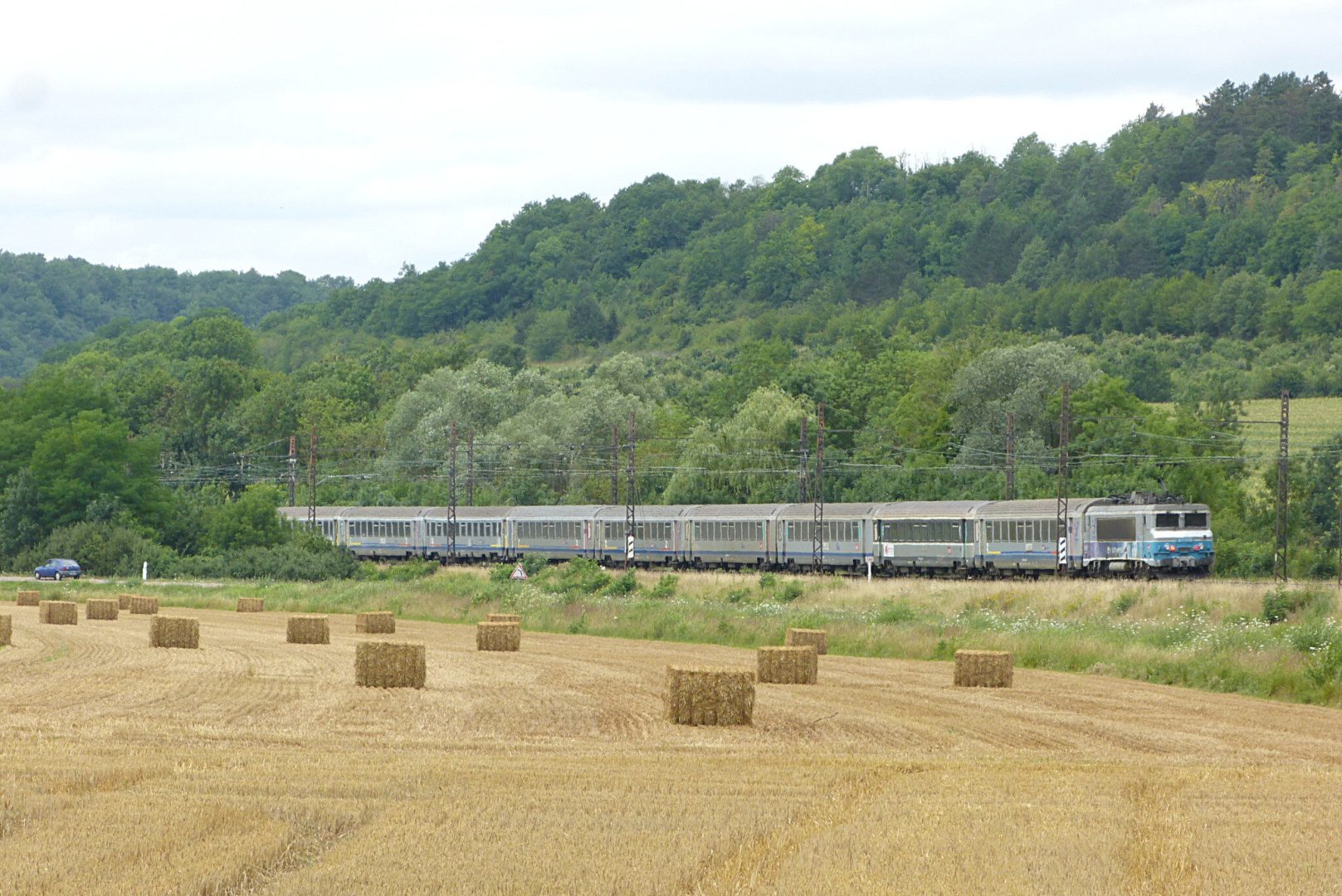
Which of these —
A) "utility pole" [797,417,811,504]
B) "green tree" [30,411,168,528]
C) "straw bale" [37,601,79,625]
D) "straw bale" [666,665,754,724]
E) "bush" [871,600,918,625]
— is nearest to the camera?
"straw bale" [666,665,754,724]

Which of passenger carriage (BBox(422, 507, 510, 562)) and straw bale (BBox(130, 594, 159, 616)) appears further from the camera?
passenger carriage (BBox(422, 507, 510, 562))

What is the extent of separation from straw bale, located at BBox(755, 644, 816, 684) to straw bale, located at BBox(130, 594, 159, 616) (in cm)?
2502

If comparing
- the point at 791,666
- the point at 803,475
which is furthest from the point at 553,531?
the point at 791,666

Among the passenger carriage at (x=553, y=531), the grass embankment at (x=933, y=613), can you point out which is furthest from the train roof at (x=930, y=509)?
the passenger carriage at (x=553, y=531)

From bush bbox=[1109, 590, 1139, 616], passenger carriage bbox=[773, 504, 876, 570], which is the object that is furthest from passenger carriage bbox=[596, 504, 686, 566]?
bush bbox=[1109, 590, 1139, 616]

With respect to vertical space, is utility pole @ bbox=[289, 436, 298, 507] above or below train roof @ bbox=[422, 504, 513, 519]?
above

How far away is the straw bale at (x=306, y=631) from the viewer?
37656 millimetres

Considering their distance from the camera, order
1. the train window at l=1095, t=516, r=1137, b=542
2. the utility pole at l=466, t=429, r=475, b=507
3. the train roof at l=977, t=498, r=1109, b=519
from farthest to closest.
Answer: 1. the utility pole at l=466, t=429, r=475, b=507
2. the train roof at l=977, t=498, r=1109, b=519
3. the train window at l=1095, t=516, r=1137, b=542

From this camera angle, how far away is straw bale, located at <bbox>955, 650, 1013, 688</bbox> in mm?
28234

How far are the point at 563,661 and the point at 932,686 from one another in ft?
26.7

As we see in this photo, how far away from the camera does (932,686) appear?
28484 millimetres

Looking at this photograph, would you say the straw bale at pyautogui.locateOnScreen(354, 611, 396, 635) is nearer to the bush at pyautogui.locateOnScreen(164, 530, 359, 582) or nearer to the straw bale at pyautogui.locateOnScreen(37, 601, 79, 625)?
the straw bale at pyautogui.locateOnScreen(37, 601, 79, 625)

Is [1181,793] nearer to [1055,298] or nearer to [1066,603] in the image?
[1066,603]

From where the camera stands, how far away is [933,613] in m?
47.4
